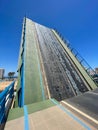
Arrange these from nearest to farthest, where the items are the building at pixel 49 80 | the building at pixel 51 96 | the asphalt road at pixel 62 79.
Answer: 1. the building at pixel 51 96
2. the building at pixel 49 80
3. the asphalt road at pixel 62 79

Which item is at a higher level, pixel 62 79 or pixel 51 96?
pixel 62 79

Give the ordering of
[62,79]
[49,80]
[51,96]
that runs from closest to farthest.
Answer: [51,96] < [49,80] < [62,79]

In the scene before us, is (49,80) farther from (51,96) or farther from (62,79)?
(51,96)

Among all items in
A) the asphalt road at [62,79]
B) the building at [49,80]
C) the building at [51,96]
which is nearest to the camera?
the building at [51,96]

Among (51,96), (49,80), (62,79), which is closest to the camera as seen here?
(51,96)

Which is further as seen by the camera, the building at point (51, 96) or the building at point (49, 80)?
the building at point (49, 80)

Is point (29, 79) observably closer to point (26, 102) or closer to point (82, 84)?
point (26, 102)

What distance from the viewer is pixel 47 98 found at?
4898 mm

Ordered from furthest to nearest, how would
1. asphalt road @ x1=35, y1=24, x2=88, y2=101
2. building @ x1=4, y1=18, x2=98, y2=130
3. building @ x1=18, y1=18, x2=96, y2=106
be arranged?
asphalt road @ x1=35, y1=24, x2=88, y2=101 < building @ x1=18, y1=18, x2=96, y2=106 < building @ x1=4, y1=18, x2=98, y2=130

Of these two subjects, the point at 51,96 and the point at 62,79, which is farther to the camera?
the point at 62,79

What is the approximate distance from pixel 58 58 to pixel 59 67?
1763 mm

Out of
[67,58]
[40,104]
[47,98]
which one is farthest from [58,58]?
[40,104]

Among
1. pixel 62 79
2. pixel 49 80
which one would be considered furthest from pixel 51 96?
pixel 62 79

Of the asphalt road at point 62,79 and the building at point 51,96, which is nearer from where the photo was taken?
the building at point 51,96
